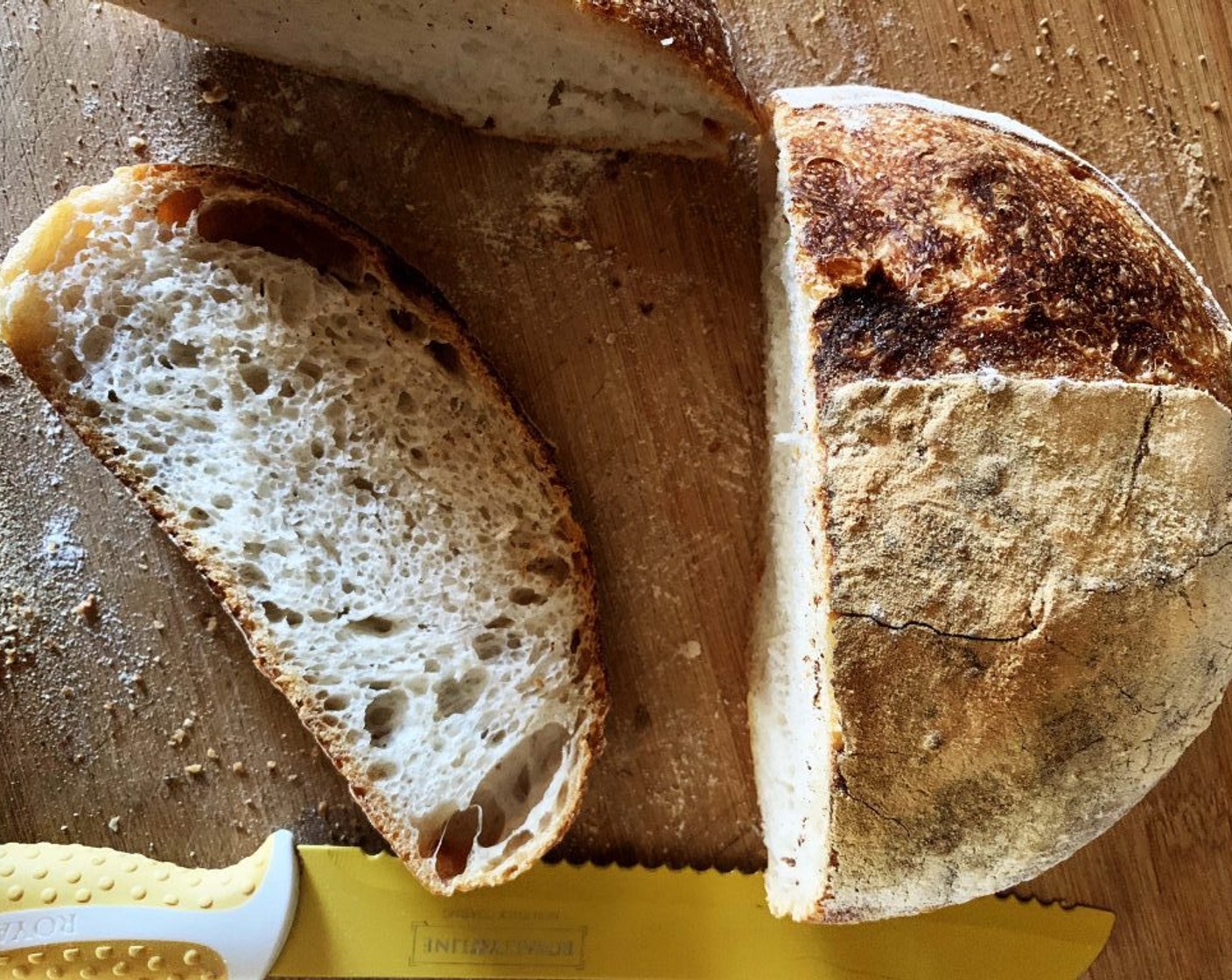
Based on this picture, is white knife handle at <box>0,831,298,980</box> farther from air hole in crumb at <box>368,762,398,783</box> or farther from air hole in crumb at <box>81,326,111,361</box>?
air hole in crumb at <box>81,326,111,361</box>

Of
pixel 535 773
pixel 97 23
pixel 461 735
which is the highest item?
pixel 97 23

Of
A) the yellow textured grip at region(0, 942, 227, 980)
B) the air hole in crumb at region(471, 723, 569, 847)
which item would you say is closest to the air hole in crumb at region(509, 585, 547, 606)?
the air hole in crumb at region(471, 723, 569, 847)

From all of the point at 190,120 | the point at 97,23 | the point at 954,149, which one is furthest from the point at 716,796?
the point at 97,23

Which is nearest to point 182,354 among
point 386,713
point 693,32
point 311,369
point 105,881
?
point 311,369

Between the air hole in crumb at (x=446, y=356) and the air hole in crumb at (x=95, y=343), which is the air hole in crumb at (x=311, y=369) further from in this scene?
the air hole in crumb at (x=95, y=343)

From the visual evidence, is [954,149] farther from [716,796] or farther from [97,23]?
[97,23]

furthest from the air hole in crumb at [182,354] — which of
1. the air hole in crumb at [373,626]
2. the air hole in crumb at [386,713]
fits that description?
the air hole in crumb at [386,713]
